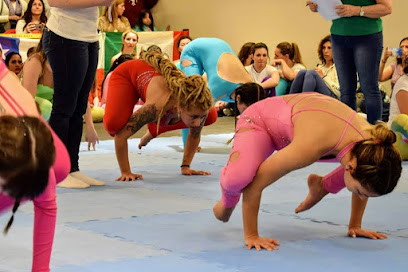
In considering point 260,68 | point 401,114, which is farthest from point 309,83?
point 401,114

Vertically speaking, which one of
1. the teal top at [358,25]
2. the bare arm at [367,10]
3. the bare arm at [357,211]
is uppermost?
the bare arm at [367,10]

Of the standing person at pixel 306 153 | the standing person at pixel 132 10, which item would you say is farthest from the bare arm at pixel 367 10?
the standing person at pixel 132 10

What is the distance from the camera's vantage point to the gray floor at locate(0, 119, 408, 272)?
2600 mm

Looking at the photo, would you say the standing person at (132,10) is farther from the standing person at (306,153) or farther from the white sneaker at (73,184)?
the standing person at (306,153)

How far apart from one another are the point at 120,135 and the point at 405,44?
3.98 metres

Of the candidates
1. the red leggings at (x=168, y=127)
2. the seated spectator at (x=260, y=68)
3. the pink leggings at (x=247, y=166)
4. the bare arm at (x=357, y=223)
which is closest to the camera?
the pink leggings at (x=247, y=166)

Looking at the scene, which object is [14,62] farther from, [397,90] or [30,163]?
[30,163]

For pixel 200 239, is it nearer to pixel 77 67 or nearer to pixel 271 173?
pixel 271 173

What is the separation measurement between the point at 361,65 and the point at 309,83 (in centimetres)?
223

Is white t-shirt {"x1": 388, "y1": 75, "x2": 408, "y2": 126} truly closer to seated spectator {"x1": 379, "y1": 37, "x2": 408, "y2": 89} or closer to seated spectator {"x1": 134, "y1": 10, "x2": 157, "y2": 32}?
seated spectator {"x1": 379, "y1": 37, "x2": 408, "y2": 89}

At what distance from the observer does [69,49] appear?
12.8 ft

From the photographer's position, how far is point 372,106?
485cm

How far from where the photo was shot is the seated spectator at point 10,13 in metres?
10.0

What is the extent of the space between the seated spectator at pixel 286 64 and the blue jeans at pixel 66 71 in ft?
13.2
